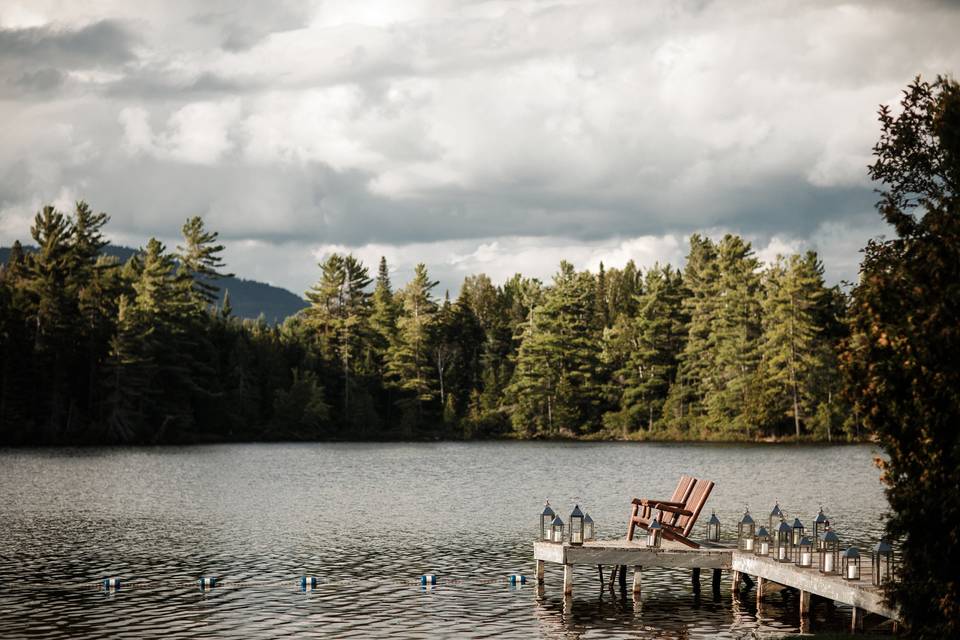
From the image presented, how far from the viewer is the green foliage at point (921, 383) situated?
16.8m

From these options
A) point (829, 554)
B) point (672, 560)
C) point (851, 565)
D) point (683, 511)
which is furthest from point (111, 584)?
point (851, 565)

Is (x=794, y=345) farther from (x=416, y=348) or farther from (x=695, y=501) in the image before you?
(x=695, y=501)

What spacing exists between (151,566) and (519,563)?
10.5 m

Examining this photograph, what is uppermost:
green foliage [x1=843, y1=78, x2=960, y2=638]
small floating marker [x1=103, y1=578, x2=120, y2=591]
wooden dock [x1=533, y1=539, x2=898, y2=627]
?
green foliage [x1=843, y1=78, x2=960, y2=638]

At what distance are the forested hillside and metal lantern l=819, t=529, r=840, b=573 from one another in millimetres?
75913

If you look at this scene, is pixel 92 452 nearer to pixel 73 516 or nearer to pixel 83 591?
pixel 73 516

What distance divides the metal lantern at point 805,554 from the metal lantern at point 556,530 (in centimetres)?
591

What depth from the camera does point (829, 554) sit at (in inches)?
989

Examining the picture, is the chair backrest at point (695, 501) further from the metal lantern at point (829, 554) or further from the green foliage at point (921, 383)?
the green foliage at point (921, 383)

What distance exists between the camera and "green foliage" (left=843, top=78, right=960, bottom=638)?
55.1 ft

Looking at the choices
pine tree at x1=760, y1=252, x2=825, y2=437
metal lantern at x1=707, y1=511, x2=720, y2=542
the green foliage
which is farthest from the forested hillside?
the green foliage

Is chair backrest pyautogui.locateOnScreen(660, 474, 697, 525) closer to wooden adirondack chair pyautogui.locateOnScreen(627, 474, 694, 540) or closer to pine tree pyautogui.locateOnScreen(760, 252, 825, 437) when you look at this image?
wooden adirondack chair pyautogui.locateOnScreen(627, 474, 694, 540)

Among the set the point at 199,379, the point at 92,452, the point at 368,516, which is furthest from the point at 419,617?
the point at 199,379

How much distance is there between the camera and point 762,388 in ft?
335
